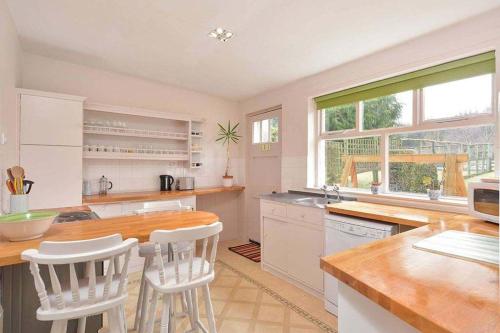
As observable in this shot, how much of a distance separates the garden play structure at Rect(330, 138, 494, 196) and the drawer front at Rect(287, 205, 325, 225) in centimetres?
78

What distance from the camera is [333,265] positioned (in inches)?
35.3

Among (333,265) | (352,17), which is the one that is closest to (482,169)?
(352,17)

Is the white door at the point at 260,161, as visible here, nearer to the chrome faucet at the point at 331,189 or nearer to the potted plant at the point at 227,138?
the potted plant at the point at 227,138

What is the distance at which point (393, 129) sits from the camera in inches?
100

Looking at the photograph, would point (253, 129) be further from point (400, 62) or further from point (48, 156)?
point (48, 156)

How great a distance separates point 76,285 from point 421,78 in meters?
2.88

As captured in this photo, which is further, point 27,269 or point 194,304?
point 194,304

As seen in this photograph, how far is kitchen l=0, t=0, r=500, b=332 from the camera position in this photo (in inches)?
42.6

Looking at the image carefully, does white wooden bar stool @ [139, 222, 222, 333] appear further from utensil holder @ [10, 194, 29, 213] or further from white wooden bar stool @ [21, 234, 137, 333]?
utensil holder @ [10, 194, 29, 213]

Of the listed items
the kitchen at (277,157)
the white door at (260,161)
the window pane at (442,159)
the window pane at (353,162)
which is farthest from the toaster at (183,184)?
the window pane at (442,159)

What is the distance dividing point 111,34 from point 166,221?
1.75m

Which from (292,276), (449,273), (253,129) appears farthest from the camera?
(253,129)

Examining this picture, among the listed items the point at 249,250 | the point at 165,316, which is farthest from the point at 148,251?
the point at 249,250

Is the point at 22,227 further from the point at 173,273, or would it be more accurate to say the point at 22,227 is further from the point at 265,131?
the point at 265,131
